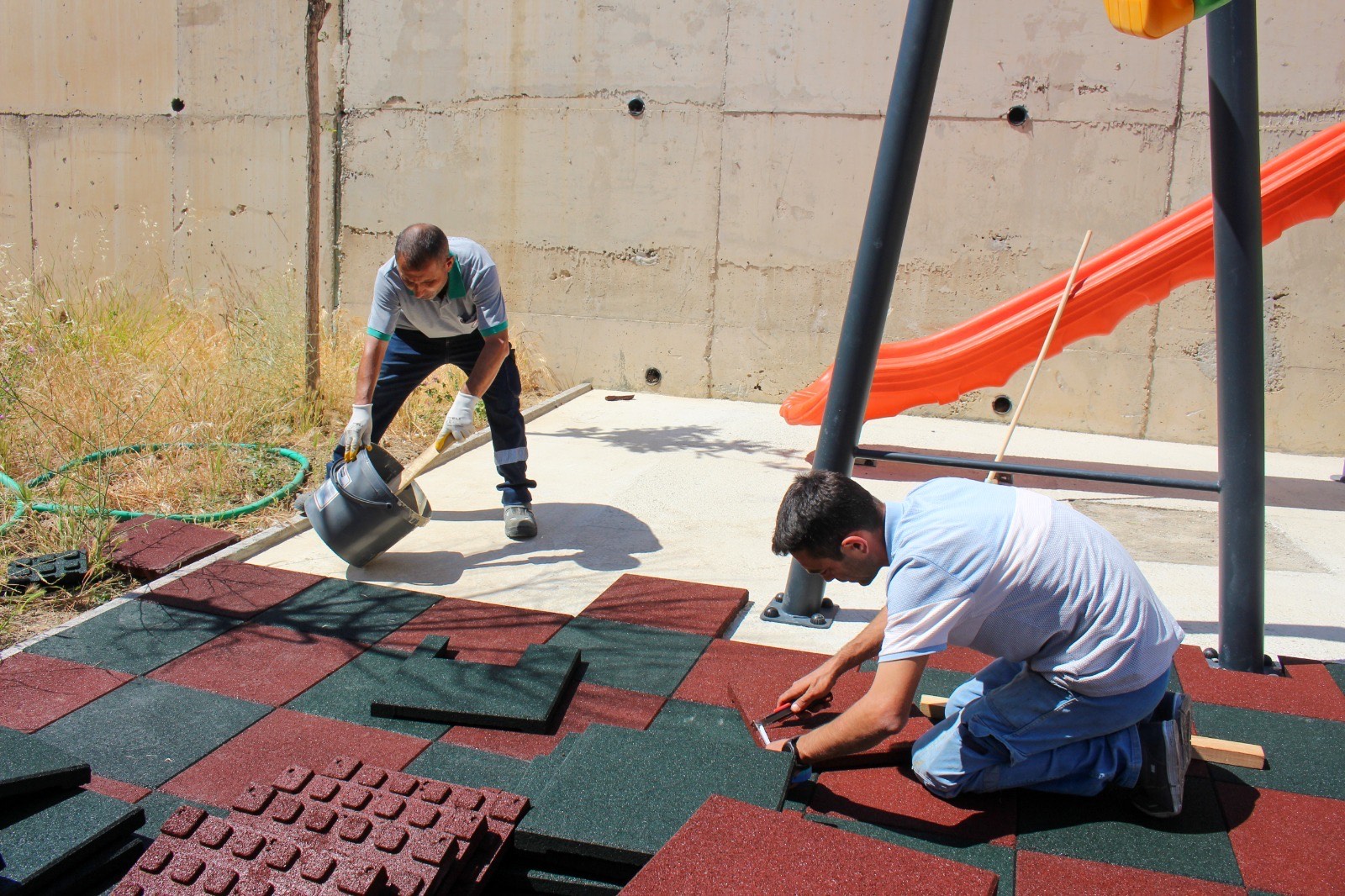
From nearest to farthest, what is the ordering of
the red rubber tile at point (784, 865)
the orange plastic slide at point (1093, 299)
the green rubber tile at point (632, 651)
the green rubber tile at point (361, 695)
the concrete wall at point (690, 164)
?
the red rubber tile at point (784, 865) → the green rubber tile at point (361, 695) → the green rubber tile at point (632, 651) → the orange plastic slide at point (1093, 299) → the concrete wall at point (690, 164)

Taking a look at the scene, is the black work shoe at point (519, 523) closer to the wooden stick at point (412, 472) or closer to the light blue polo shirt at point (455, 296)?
the wooden stick at point (412, 472)

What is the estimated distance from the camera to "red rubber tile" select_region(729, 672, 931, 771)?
2.95 meters

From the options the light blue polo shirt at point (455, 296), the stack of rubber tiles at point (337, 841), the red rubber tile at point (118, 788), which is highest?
the light blue polo shirt at point (455, 296)

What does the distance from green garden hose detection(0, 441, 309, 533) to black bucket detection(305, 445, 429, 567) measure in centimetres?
87

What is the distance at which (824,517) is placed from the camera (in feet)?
7.90

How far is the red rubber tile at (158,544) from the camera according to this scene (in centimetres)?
432

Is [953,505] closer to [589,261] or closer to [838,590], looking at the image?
[838,590]

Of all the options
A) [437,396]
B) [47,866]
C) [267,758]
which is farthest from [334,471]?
[437,396]

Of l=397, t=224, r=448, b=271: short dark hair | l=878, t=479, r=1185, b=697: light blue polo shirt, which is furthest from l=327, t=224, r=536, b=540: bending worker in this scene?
l=878, t=479, r=1185, b=697: light blue polo shirt

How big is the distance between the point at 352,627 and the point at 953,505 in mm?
2499

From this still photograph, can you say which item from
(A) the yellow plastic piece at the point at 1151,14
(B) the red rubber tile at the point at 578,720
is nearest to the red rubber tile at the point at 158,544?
(B) the red rubber tile at the point at 578,720

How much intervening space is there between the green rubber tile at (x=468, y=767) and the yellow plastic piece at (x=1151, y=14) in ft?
8.74

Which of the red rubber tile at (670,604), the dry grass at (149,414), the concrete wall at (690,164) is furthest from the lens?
the concrete wall at (690,164)

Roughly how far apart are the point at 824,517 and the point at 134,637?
2.78 metres
